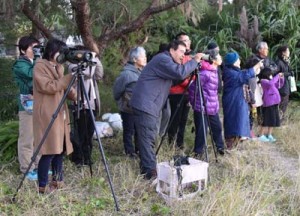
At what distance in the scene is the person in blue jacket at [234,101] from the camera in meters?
5.41

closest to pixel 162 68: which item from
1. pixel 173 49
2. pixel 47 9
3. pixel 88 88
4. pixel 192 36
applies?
pixel 173 49

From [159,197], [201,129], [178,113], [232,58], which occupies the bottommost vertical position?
[159,197]

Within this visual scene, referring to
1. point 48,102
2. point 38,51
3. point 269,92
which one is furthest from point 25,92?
point 269,92

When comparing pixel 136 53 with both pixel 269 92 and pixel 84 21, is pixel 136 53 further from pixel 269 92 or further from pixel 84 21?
pixel 269 92

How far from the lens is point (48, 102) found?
3.82 meters

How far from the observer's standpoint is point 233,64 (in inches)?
213

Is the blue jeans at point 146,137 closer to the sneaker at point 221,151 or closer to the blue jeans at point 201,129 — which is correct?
the blue jeans at point 201,129

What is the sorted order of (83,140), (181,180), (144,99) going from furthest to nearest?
(83,140) < (144,99) < (181,180)

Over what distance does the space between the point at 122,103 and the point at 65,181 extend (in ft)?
4.04

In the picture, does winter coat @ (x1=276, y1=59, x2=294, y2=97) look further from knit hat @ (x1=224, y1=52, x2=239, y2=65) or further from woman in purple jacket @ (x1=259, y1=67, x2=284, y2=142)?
knit hat @ (x1=224, y1=52, x2=239, y2=65)

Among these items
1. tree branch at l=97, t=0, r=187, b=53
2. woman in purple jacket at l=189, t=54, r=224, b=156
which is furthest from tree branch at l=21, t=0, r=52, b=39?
woman in purple jacket at l=189, t=54, r=224, b=156

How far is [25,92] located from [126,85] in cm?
120

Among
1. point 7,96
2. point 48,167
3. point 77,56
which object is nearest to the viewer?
point 77,56

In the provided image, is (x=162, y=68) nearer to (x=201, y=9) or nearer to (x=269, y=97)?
(x=201, y=9)
